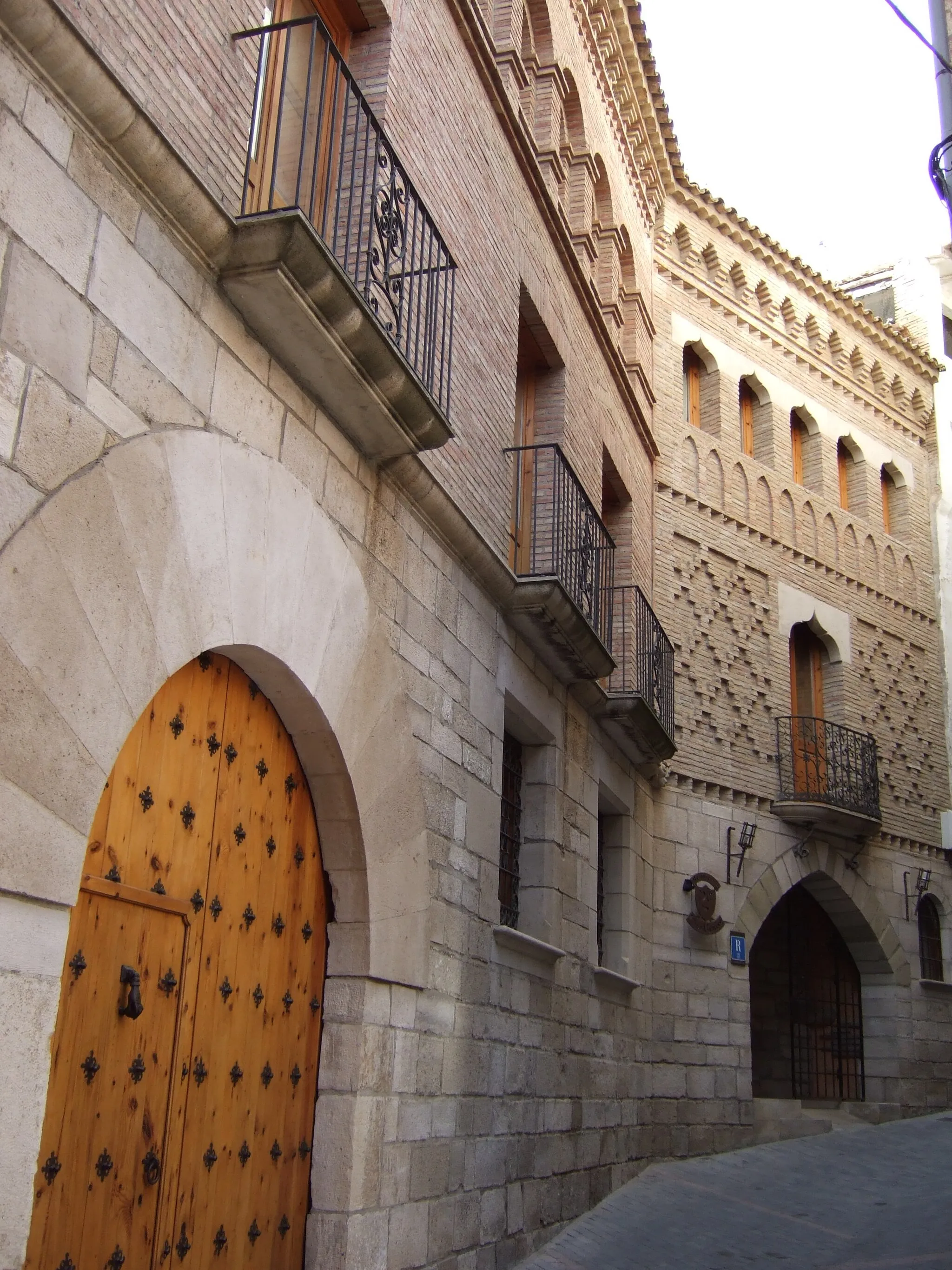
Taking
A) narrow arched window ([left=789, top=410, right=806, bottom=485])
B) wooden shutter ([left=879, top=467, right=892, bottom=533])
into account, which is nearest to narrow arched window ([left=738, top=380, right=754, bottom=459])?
narrow arched window ([left=789, top=410, right=806, bottom=485])

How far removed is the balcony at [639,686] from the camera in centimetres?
923

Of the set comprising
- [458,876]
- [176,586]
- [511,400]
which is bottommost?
[458,876]

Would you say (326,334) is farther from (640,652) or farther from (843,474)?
(843,474)

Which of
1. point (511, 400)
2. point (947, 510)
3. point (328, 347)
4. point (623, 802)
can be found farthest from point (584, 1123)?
point (947, 510)

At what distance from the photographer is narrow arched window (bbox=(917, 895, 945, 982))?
1434cm

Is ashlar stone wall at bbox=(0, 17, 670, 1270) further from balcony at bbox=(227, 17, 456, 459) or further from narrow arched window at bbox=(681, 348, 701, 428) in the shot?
narrow arched window at bbox=(681, 348, 701, 428)

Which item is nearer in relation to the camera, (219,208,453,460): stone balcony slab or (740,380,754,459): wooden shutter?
(219,208,453,460): stone balcony slab

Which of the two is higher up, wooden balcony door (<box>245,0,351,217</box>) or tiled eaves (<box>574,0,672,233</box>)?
tiled eaves (<box>574,0,672,233</box>)

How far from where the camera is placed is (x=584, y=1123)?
26.7 feet

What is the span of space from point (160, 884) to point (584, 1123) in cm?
482

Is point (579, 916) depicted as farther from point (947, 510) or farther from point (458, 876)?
point (947, 510)

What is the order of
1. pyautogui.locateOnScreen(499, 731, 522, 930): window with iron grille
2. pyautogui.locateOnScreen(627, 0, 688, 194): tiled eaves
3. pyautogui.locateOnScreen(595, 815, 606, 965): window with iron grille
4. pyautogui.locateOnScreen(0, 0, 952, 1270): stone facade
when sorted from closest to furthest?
1. pyautogui.locateOnScreen(0, 0, 952, 1270): stone facade
2. pyautogui.locateOnScreen(499, 731, 522, 930): window with iron grille
3. pyautogui.locateOnScreen(595, 815, 606, 965): window with iron grille
4. pyautogui.locateOnScreen(627, 0, 688, 194): tiled eaves

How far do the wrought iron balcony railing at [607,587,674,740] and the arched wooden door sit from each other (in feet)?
16.9

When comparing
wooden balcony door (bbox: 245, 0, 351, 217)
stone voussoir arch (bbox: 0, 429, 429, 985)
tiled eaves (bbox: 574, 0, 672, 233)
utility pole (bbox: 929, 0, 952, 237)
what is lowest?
stone voussoir arch (bbox: 0, 429, 429, 985)
